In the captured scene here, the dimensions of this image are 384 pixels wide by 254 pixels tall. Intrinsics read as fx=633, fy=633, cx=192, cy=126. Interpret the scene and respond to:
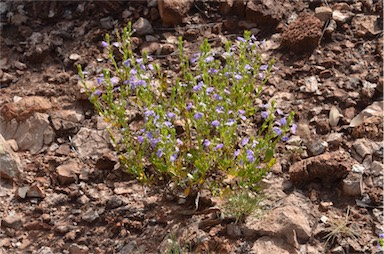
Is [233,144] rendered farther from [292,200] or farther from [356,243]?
[356,243]

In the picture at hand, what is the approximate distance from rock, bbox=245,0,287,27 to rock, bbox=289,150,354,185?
1.38 meters

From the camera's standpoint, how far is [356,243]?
348 cm

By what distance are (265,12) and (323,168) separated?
153 centimetres

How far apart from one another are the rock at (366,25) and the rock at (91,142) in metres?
1.97

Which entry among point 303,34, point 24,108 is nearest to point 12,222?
point 24,108

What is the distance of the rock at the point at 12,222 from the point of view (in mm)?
3863

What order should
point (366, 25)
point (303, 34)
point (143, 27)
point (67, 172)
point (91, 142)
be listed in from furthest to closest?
point (143, 27), point (366, 25), point (303, 34), point (91, 142), point (67, 172)

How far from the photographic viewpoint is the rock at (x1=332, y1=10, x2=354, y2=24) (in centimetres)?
466

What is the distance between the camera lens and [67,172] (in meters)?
4.05

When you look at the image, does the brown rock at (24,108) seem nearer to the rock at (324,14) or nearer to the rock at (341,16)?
the rock at (324,14)

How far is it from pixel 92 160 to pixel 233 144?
961mm

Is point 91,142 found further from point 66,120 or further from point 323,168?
point 323,168

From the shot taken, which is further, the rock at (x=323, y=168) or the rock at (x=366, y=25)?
the rock at (x=366, y=25)

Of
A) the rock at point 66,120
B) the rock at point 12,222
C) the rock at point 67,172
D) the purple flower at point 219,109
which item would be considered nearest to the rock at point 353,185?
the purple flower at point 219,109
